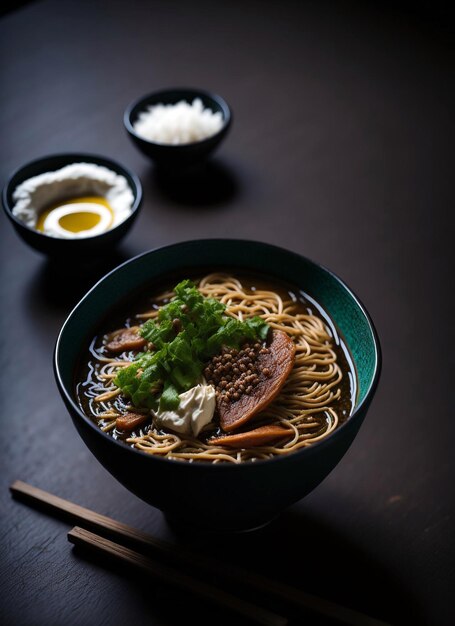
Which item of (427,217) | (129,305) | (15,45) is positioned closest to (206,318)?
(129,305)

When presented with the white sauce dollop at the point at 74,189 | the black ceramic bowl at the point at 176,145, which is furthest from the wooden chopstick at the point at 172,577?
the black ceramic bowl at the point at 176,145

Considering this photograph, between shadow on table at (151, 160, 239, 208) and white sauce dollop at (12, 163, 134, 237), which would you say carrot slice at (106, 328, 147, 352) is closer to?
white sauce dollop at (12, 163, 134, 237)

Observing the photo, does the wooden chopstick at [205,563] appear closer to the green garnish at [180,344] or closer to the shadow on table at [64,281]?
the green garnish at [180,344]

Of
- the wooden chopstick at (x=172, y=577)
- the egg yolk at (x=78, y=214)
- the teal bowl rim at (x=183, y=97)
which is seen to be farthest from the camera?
the teal bowl rim at (x=183, y=97)

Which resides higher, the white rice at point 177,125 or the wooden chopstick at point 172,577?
the white rice at point 177,125

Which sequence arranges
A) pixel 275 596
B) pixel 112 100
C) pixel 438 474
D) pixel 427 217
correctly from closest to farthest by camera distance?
pixel 275 596 < pixel 438 474 < pixel 427 217 < pixel 112 100

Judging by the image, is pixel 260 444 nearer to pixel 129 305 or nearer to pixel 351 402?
pixel 351 402

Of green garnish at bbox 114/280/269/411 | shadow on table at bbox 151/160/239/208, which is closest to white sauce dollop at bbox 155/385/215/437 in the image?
green garnish at bbox 114/280/269/411
